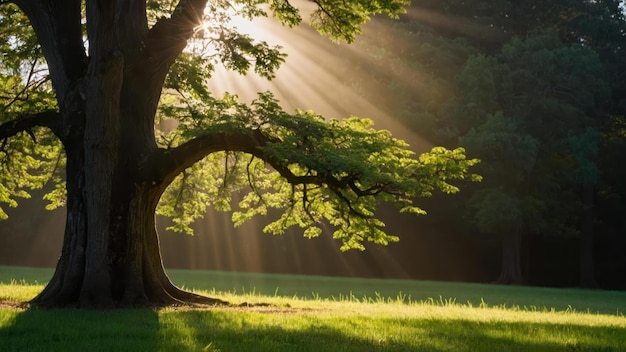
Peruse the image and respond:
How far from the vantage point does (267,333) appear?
29.0ft

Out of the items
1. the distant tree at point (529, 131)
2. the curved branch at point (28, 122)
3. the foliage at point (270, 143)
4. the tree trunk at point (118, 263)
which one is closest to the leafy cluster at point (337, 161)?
the foliage at point (270, 143)

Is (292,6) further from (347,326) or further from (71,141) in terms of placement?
(347,326)

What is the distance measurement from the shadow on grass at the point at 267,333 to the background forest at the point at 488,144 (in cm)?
2580

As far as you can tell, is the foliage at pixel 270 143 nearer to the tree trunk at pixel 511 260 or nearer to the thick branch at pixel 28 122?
the thick branch at pixel 28 122

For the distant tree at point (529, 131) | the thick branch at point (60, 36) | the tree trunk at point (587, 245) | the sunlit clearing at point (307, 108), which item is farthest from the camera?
the tree trunk at point (587, 245)

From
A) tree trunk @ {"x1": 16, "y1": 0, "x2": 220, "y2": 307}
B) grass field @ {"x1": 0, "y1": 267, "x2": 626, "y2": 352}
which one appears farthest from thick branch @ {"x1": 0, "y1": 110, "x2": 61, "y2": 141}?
grass field @ {"x1": 0, "y1": 267, "x2": 626, "y2": 352}

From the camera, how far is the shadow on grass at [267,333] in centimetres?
792

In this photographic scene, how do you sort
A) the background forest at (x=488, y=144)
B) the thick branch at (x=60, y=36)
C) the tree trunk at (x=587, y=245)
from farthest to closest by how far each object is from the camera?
1. the tree trunk at (x=587, y=245)
2. the background forest at (x=488, y=144)
3. the thick branch at (x=60, y=36)

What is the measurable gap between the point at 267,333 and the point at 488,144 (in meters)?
28.1

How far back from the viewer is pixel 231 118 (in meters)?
13.0

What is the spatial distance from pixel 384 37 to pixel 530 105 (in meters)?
9.06

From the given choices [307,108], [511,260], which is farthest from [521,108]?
[307,108]

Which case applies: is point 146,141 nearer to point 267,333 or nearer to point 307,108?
point 267,333

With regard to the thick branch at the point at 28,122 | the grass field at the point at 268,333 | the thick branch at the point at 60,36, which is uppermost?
the thick branch at the point at 60,36
